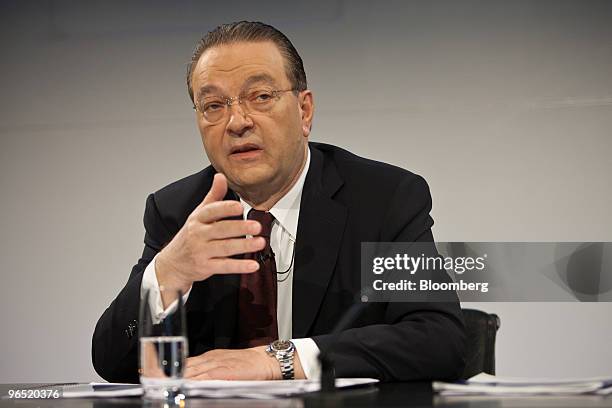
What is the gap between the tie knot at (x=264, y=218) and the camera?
2.45 metres

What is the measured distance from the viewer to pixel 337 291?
234 cm

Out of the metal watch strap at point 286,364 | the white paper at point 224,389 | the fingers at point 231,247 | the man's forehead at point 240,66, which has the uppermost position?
the man's forehead at point 240,66

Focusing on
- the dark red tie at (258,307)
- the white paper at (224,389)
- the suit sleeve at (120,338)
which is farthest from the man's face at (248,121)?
the white paper at (224,389)

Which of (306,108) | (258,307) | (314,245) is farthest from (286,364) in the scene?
(306,108)

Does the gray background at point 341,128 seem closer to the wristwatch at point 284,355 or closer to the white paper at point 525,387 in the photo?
the wristwatch at point 284,355

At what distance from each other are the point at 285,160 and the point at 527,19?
133 cm

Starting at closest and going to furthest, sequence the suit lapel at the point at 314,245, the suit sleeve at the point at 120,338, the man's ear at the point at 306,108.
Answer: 1. the suit sleeve at the point at 120,338
2. the suit lapel at the point at 314,245
3. the man's ear at the point at 306,108

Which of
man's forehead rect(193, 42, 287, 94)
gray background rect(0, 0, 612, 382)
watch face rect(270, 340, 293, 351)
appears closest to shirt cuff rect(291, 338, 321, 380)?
watch face rect(270, 340, 293, 351)

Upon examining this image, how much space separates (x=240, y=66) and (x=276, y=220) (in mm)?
449

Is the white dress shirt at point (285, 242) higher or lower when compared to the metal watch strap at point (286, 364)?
higher

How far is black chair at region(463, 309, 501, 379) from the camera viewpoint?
2.40 metres

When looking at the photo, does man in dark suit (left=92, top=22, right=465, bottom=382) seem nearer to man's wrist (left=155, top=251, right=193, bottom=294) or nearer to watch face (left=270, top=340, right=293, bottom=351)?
man's wrist (left=155, top=251, right=193, bottom=294)

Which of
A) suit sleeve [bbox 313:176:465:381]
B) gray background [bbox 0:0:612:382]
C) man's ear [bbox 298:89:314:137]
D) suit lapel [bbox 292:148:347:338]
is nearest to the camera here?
suit sleeve [bbox 313:176:465:381]

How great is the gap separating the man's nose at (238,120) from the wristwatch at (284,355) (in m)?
0.71
